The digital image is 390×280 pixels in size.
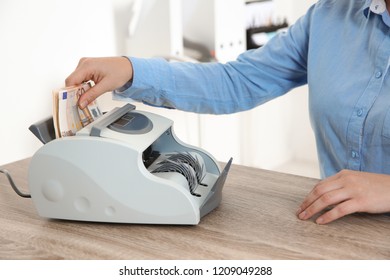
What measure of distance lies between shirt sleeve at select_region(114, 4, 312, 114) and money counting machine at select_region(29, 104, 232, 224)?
21 cm

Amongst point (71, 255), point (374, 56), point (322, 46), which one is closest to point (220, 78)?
point (322, 46)

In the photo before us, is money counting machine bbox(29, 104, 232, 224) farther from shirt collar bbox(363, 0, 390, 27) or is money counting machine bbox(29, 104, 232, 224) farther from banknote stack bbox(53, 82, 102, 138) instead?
shirt collar bbox(363, 0, 390, 27)

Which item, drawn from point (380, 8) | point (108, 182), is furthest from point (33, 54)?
point (380, 8)

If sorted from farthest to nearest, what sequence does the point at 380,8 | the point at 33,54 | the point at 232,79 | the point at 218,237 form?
the point at 33,54, the point at 232,79, the point at 380,8, the point at 218,237

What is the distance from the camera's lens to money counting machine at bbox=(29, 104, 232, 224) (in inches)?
35.1

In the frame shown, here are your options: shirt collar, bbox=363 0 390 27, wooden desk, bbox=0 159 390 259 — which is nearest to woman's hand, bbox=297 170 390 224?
wooden desk, bbox=0 159 390 259

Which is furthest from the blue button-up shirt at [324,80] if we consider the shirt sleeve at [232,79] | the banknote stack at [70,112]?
the banknote stack at [70,112]

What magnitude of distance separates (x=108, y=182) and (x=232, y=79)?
456 millimetres

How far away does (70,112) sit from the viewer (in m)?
0.95

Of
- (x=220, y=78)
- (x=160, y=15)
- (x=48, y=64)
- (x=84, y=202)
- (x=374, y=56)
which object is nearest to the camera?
(x=84, y=202)

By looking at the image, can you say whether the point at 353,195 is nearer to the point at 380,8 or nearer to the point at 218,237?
the point at 218,237
